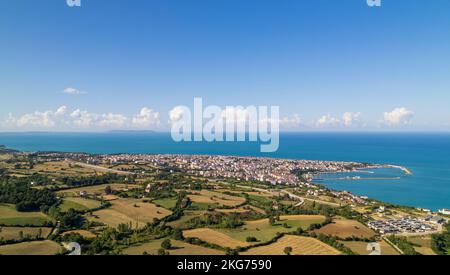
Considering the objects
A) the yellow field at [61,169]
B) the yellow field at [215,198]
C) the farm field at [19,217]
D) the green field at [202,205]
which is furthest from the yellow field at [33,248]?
the yellow field at [61,169]

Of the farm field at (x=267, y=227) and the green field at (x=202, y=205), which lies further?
the green field at (x=202, y=205)

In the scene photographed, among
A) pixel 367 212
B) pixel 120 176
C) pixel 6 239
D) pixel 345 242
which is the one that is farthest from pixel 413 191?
pixel 6 239

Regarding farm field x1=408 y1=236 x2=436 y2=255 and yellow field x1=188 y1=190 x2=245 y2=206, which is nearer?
farm field x1=408 y1=236 x2=436 y2=255

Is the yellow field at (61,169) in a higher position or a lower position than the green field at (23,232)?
higher

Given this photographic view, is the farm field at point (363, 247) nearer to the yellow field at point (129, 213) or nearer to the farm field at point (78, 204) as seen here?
the yellow field at point (129, 213)

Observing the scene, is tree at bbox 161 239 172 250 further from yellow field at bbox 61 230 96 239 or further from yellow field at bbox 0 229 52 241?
yellow field at bbox 0 229 52 241

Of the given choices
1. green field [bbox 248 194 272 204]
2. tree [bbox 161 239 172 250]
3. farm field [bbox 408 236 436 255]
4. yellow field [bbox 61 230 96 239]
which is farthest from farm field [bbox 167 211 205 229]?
farm field [bbox 408 236 436 255]
